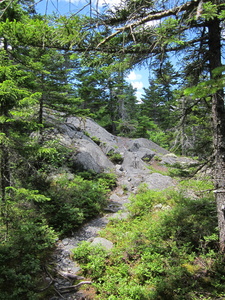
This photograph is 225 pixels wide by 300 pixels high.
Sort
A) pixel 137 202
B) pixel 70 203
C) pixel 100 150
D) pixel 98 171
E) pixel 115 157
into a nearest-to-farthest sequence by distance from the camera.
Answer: pixel 137 202 < pixel 70 203 < pixel 98 171 < pixel 100 150 < pixel 115 157

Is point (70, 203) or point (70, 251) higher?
point (70, 203)

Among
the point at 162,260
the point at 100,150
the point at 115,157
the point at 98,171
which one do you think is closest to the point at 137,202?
the point at 162,260

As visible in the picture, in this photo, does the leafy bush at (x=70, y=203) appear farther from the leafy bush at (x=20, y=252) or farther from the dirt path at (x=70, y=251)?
the leafy bush at (x=20, y=252)

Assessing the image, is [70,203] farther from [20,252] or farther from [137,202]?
[20,252]

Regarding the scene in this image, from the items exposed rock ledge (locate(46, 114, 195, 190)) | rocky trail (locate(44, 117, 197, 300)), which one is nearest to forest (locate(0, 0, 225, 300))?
rocky trail (locate(44, 117, 197, 300))

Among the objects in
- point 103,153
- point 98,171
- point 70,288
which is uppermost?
point 103,153

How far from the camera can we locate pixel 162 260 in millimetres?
4785

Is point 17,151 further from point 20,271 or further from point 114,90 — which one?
point 114,90

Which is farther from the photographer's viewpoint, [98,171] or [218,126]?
[98,171]

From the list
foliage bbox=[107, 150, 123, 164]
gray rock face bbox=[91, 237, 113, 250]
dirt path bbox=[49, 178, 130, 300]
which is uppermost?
foliage bbox=[107, 150, 123, 164]

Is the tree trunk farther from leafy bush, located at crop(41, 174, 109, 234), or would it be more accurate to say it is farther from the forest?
leafy bush, located at crop(41, 174, 109, 234)

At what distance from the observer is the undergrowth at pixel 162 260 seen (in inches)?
163

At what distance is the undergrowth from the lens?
4.15 meters

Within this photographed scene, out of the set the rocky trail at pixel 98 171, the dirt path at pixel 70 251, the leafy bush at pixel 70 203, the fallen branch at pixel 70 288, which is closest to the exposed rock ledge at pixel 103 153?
the rocky trail at pixel 98 171
